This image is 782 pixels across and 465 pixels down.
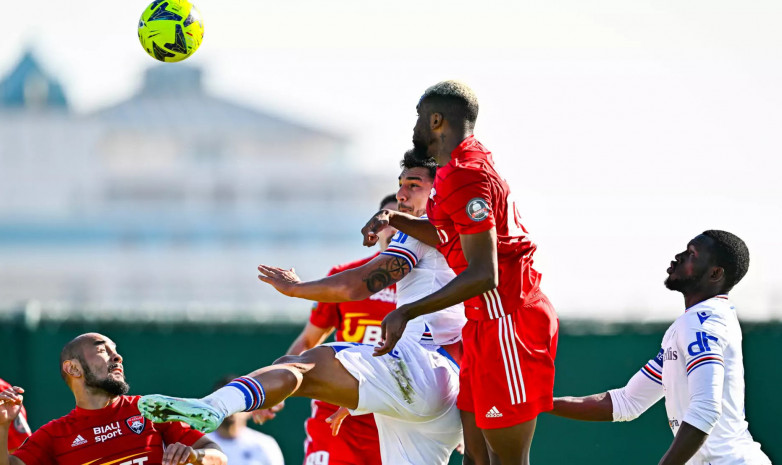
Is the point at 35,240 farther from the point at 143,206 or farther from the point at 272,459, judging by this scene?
the point at 272,459

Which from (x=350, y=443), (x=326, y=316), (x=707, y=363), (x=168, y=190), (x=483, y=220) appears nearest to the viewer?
(x=483, y=220)

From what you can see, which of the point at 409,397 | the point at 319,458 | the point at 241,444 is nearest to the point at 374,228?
the point at 409,397

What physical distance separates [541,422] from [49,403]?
17.7 feet

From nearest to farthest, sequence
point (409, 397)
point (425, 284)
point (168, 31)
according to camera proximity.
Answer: point (409, 397), point (425, 284), point (168, 31)

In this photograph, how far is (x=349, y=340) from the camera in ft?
30.0

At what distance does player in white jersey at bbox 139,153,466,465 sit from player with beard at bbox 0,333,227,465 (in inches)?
39.7

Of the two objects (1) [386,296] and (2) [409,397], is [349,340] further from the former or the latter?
(2) [409,397]

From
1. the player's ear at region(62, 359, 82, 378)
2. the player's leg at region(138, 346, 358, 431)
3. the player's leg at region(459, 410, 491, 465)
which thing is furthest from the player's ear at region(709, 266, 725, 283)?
the player's ear at region(62, 359, 82, 378)

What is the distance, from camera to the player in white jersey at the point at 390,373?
19.9ft

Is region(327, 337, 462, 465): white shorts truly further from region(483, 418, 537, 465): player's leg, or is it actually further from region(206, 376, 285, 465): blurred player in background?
region(206, 376, 285, 465): blurred player in background

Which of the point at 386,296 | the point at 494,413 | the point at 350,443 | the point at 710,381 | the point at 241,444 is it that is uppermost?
the point at 386,296

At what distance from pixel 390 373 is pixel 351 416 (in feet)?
6.85

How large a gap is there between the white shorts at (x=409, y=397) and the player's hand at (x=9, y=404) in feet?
6.06

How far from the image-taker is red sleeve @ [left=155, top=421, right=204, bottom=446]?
23.7 ft
